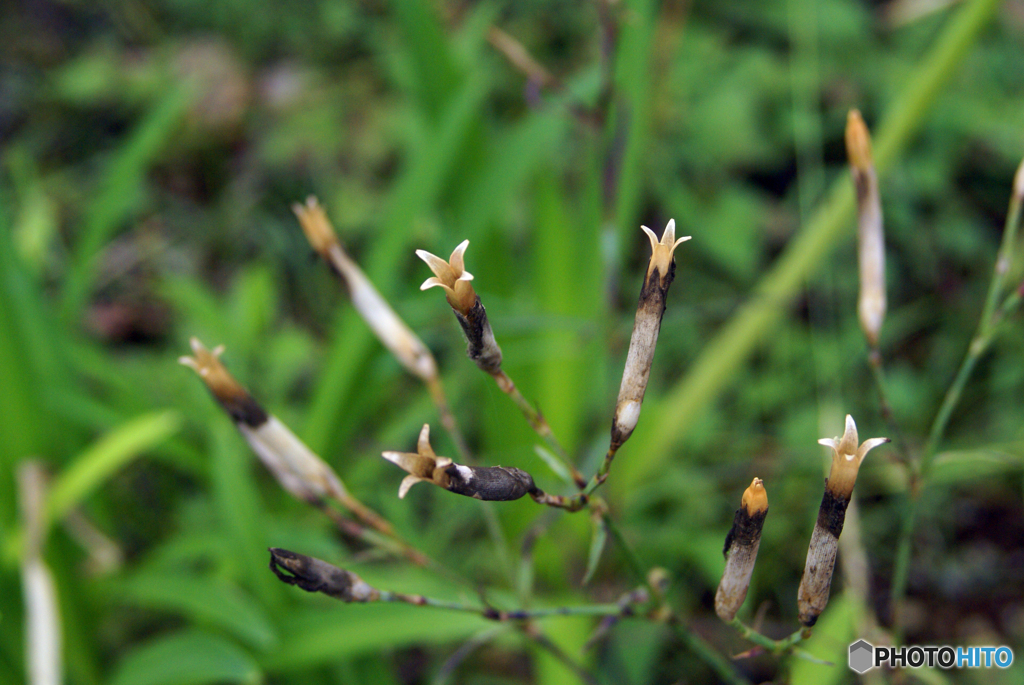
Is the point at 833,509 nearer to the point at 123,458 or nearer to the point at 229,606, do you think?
the point at 229,606

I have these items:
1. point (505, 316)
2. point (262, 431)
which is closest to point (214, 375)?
point (262, 431)

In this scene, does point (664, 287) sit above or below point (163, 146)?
below

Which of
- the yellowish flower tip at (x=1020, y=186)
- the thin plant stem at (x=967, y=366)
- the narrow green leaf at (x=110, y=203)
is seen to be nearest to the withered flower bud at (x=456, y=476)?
the thin plant stem at (x=967, y=366)

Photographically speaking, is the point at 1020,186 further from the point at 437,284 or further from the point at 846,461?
the point at 437,284

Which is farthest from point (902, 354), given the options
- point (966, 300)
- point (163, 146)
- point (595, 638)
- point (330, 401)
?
point (163, 146)

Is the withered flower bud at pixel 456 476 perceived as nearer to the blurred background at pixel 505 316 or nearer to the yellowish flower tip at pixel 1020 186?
the blurred background at pixel 505 316

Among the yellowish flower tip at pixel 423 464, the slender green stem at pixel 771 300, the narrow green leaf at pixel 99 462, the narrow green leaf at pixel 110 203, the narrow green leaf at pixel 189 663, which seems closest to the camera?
the yellowish flower tip at pixel 423 464
